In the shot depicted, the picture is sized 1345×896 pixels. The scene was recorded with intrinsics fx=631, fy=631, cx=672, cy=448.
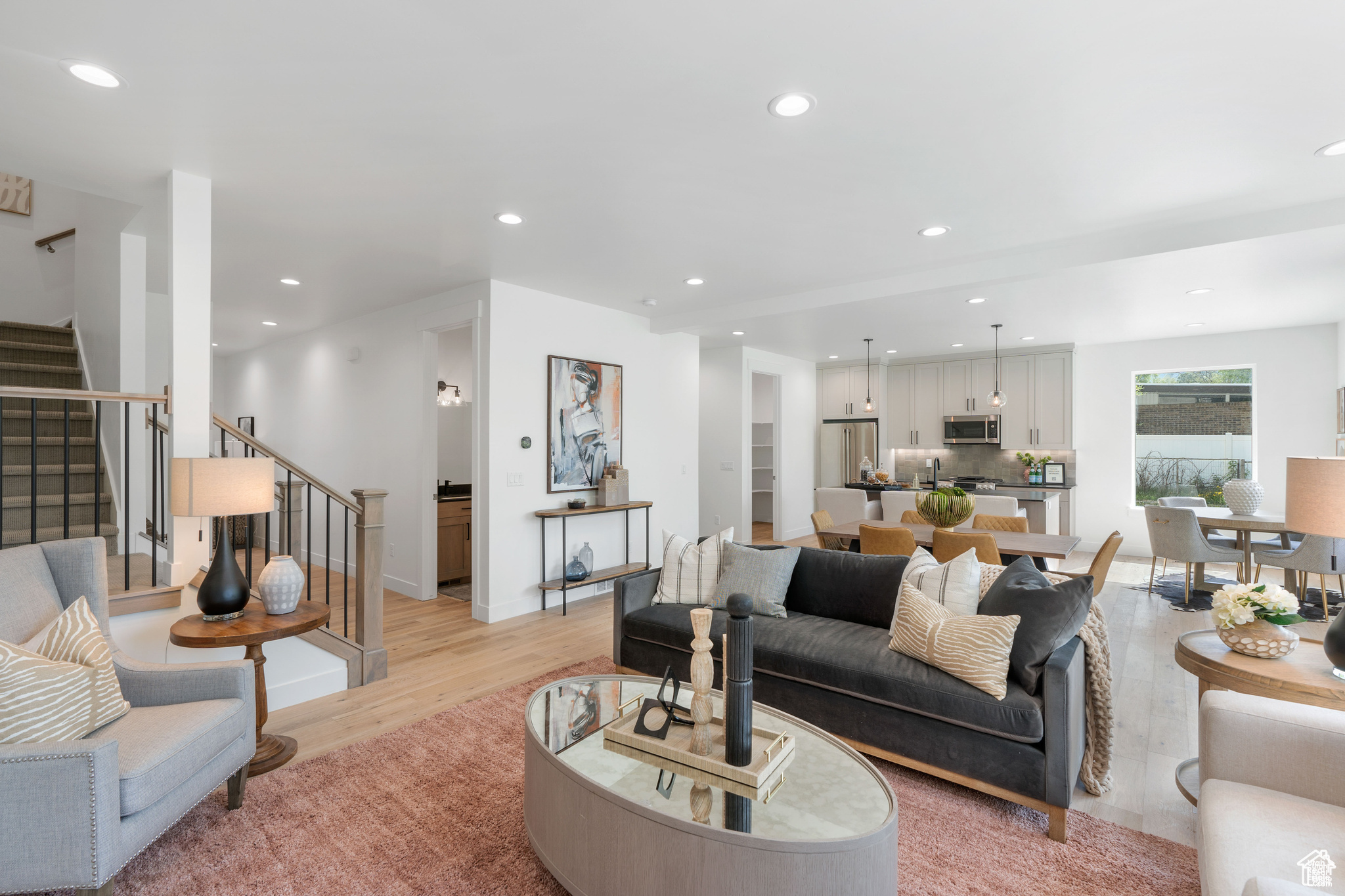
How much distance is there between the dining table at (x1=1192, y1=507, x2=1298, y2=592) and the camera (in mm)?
4898

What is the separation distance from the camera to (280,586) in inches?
108

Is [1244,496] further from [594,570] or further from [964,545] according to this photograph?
[594,570]

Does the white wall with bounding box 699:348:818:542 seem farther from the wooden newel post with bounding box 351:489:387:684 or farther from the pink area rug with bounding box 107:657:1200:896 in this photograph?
the pink area rug with bounding box 107:657:1200:896

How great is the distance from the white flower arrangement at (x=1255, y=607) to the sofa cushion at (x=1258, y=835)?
0.75 m

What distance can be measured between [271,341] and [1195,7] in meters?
8.12

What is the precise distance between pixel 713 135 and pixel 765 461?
7042 millimetres

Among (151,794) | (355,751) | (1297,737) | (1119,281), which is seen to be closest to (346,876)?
(151,794)

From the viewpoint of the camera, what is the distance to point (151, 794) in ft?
5.88

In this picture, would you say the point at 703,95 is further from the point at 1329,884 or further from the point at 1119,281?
the point at 1119,281

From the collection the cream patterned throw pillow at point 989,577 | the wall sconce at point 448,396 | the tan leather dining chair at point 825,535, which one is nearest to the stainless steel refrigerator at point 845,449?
the tan leather dining chair at point 825,535

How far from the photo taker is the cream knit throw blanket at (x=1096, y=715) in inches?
93.6

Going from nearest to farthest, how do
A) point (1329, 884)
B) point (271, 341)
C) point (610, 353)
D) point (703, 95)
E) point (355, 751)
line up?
1. point (1329, 884)
2. point (703, 95)
3. point (355, 751)
4. point (610, 353)
5. point (271, 341)

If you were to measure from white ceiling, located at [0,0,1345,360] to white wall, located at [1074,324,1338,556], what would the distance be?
258cm

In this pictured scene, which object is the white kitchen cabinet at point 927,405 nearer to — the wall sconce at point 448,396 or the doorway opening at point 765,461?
the doorway opening at point 765,461
